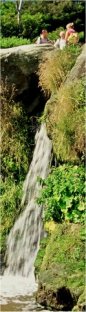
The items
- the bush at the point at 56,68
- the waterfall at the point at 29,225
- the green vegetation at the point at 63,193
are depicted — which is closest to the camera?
the green vegetation at the point at 63,193

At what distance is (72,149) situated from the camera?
10852mm

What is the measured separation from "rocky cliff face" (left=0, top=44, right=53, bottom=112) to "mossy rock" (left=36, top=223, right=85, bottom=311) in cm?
513

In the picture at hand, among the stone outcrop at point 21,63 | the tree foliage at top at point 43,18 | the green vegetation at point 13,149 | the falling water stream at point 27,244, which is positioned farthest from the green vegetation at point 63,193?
the tree foliage at top at point 43,18

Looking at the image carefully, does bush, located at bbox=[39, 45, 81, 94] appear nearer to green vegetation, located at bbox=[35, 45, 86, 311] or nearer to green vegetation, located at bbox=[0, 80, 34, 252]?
green vegetation, located at bbox=[35, 45, 86, 311]

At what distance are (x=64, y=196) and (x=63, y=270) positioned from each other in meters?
1.75

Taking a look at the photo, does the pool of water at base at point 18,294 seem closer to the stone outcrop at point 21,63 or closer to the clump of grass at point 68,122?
the clump of grass at point 68,122

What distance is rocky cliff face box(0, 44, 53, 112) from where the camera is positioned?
45.1 ft

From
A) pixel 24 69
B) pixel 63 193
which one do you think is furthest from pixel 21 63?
pixel 63 193

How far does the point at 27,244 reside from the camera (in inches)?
412

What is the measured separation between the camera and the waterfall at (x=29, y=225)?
10305 mm

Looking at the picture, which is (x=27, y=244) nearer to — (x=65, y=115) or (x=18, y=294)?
(x=18, y=294)

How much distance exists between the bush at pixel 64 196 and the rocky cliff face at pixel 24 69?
3.76m

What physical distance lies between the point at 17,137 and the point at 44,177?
2092 millimetres

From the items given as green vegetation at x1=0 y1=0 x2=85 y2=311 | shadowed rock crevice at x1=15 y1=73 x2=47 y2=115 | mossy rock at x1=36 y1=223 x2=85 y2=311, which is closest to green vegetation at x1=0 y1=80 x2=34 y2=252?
green vegetation at x1=0 y1=0 x2=85 y2=311
